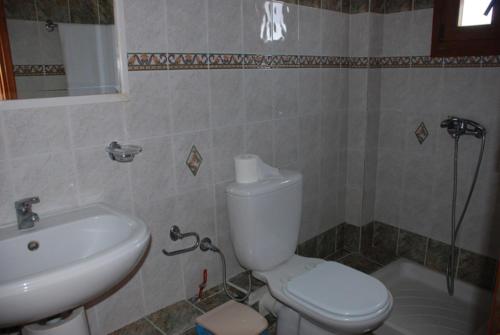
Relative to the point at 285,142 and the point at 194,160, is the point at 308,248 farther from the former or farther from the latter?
the point at 194,160

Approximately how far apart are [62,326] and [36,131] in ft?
2.10

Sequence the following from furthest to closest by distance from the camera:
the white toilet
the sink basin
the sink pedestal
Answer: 1. the white toilet
2. the sink pedestal
3. the sink basin

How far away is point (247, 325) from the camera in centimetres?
175

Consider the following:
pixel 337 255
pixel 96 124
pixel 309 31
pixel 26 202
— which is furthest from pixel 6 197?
pixel 337 255

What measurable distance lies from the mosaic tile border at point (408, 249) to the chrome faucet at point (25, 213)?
6.43 ft

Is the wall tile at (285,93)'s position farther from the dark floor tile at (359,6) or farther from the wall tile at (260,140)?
the dark floor tile at (359,6)

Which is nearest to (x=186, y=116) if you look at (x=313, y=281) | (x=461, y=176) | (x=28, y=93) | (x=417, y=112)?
(x=28, y=93)

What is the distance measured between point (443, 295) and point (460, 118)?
105 centimetres

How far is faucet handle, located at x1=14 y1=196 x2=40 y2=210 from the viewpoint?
1314mm

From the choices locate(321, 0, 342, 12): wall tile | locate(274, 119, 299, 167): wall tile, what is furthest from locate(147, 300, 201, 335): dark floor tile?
locate(321, 0, 342, 12): wall tile

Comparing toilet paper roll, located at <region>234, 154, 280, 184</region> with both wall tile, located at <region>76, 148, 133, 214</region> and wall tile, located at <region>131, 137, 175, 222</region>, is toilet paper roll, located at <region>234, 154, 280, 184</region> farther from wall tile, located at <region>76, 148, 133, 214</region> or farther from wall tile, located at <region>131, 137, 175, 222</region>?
wall tile, located at <region>76, 148, 133, 214</region>

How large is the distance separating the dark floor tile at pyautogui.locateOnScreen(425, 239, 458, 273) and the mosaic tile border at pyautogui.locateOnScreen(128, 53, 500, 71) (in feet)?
3.55

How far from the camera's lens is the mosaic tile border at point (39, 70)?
1.37 m

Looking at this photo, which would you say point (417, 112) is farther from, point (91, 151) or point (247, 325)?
point (91, 151)
